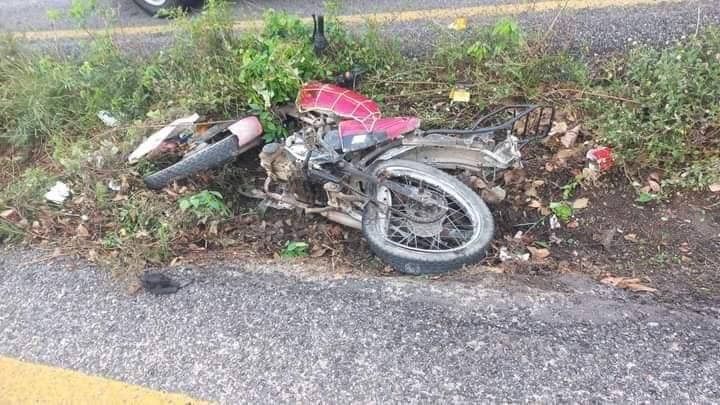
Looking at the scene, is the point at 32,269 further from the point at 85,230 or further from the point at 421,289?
the point at 421,289

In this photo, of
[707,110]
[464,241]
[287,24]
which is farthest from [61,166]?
[707,110]

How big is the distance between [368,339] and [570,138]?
199 centimetres

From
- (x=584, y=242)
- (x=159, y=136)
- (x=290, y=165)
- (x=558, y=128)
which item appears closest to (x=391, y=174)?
(x=290, y=165)

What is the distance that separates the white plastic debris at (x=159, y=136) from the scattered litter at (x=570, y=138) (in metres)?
→ 2.46

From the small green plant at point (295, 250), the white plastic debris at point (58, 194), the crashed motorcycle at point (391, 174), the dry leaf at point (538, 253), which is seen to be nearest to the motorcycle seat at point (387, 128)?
the crashed motorcycle at point (391, 174)

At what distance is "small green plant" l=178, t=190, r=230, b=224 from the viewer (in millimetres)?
3244

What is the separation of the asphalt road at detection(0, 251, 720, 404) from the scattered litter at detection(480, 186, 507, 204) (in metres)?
0.74

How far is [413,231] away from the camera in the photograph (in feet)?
9.96

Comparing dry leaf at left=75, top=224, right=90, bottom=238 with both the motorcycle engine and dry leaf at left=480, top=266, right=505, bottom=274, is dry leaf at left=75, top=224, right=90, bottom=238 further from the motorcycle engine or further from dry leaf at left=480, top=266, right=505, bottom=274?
dry leaf at left=480, top=266, right=505, bottom=274

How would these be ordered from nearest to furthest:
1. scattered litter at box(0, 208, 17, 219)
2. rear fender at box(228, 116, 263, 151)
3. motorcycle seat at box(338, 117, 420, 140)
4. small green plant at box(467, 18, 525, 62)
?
motorcycle seat at box(338, 117, 420, 140) < scattered litter at box(0, 208, 17, 219) < rear fender at box(228, 116, 263, 151) < small green plant at box(467, 18, 525, 62)

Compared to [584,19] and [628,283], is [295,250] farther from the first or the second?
[584,19]

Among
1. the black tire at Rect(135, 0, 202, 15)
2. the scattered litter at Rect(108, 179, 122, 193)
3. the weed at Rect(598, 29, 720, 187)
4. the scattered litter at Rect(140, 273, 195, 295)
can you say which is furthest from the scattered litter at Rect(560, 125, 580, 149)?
the black tire at Rect(135, 0, 202, 15)

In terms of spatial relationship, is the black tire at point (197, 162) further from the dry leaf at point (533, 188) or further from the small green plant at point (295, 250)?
the dry leaf at point (533, 188)

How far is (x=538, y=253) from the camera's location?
2988mm
